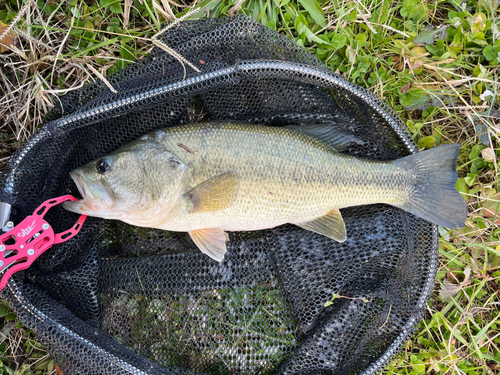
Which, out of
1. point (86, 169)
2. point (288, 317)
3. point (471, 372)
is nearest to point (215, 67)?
point (86, 169)

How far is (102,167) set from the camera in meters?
2.26

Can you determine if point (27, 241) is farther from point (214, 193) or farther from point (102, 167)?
point (214, 193)

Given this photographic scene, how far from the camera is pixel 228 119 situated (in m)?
2.63

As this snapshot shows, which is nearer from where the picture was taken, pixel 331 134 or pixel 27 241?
pixel 27 241

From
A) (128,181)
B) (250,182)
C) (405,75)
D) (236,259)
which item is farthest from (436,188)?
(128,181)

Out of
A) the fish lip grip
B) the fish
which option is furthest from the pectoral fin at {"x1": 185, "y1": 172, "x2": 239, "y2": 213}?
the fish lip grip

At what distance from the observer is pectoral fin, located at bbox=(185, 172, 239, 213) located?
7.49ft

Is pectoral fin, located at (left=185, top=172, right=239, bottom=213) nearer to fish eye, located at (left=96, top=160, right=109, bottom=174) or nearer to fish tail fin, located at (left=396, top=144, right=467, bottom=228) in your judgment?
fish eye, located at (left=96, top=160, right=109, bottom=174)

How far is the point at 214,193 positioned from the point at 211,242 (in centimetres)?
38

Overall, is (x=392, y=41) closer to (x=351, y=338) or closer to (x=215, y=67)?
(x=215, y=67)

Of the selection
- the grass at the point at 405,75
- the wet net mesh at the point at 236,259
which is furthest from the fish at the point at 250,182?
the grass at the point at 405,75

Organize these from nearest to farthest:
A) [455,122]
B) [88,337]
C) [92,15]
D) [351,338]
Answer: [88,337] < [351,338] < [92,15] < [455,122]

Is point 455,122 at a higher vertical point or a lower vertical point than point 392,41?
lower

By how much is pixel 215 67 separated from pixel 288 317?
178 cm
